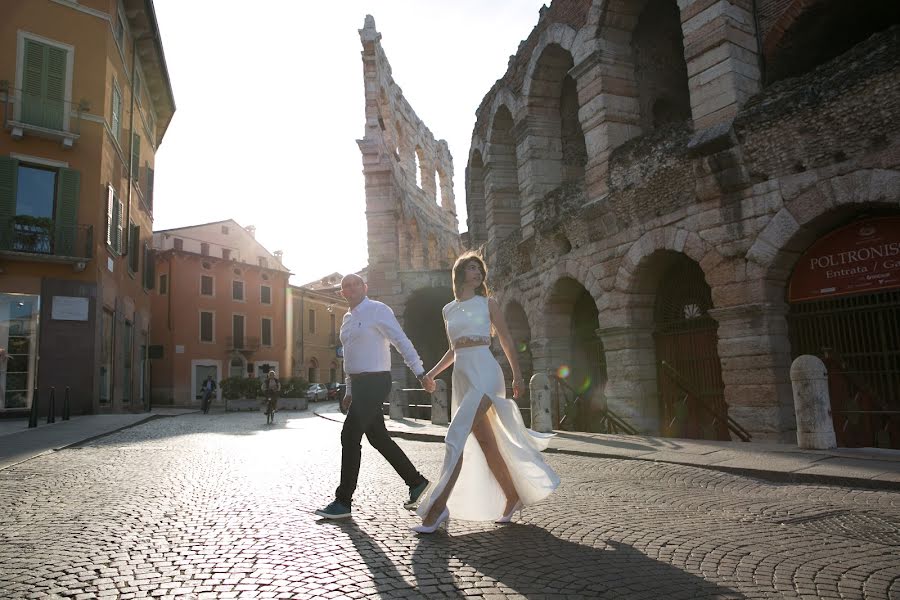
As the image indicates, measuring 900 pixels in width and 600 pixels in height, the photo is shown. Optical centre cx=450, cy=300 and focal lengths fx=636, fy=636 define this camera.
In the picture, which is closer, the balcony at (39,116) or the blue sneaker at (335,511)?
the blue sneaker at (335,511)

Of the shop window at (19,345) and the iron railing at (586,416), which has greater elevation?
the shop window at (19,345)

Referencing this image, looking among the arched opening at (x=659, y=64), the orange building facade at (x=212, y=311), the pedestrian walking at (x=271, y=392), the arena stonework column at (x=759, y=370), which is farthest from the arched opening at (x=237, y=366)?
the arena stonework column at (x=759, y=370)

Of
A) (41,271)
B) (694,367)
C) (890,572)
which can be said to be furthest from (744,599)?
(41,271)

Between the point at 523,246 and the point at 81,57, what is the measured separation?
1316 cm

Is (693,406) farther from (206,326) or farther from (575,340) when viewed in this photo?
(206,326)

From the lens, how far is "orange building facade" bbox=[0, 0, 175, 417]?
16.0m

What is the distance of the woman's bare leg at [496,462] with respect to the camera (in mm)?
4164

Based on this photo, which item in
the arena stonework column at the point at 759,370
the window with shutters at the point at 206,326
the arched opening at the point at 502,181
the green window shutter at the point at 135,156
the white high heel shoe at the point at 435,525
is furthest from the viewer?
the window with shutters at the point at 206,326

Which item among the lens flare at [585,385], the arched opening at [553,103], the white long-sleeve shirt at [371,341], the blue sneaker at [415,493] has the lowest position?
the blue sneaker at [415,493]

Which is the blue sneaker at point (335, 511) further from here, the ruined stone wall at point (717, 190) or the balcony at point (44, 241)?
the balcony at point (44, 241)

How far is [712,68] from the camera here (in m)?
9.75

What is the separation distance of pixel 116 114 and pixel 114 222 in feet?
10.9

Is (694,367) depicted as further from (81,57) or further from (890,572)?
(81,57)

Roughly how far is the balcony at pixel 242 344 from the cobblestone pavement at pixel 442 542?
36203 mm
